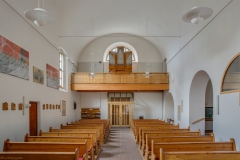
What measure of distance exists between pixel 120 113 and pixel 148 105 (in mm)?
2188

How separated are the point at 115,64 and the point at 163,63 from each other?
12.0 feet

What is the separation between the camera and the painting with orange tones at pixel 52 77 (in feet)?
27.2

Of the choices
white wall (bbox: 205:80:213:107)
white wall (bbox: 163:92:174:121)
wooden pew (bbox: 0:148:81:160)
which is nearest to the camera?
wooden pew (bbox: 0:148:81:160)

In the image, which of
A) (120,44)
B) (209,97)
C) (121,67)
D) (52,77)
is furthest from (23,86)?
(209,97)

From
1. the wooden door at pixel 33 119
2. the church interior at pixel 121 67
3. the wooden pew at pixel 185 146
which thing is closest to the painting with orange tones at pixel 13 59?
the church interior at pixel 121 67

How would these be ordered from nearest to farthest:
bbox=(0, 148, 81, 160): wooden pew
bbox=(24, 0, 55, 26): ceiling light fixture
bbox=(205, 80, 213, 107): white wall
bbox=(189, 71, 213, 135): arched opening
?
bbox=(0, 148, 81, 160): wooden pew < bbox=(24, 0, 55, 26): ceiling light fixture < bbox=(189, 71, 213, 135): arched opening < bbox=(205, 80, 213, 107): white wall

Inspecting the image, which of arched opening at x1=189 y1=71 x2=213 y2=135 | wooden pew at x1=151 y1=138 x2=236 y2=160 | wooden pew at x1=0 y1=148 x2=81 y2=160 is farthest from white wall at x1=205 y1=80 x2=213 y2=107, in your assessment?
wooden pew at x1=0 y1=148 x2=81 y2=160

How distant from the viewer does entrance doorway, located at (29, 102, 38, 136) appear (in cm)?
698

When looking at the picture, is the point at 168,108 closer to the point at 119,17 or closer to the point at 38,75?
the point at 119,17

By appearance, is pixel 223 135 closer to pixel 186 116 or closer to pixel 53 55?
pixel 186 116

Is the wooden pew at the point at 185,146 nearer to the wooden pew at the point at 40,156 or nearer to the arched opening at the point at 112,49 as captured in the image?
the wooden pew at the point at 40,156

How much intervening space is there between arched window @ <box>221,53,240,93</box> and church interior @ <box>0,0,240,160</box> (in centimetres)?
3

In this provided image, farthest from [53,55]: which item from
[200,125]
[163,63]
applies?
[163,63]

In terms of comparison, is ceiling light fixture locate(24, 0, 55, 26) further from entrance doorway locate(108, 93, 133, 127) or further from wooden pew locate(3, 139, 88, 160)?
entrance doorway locate(108, 93, 133, 127)
